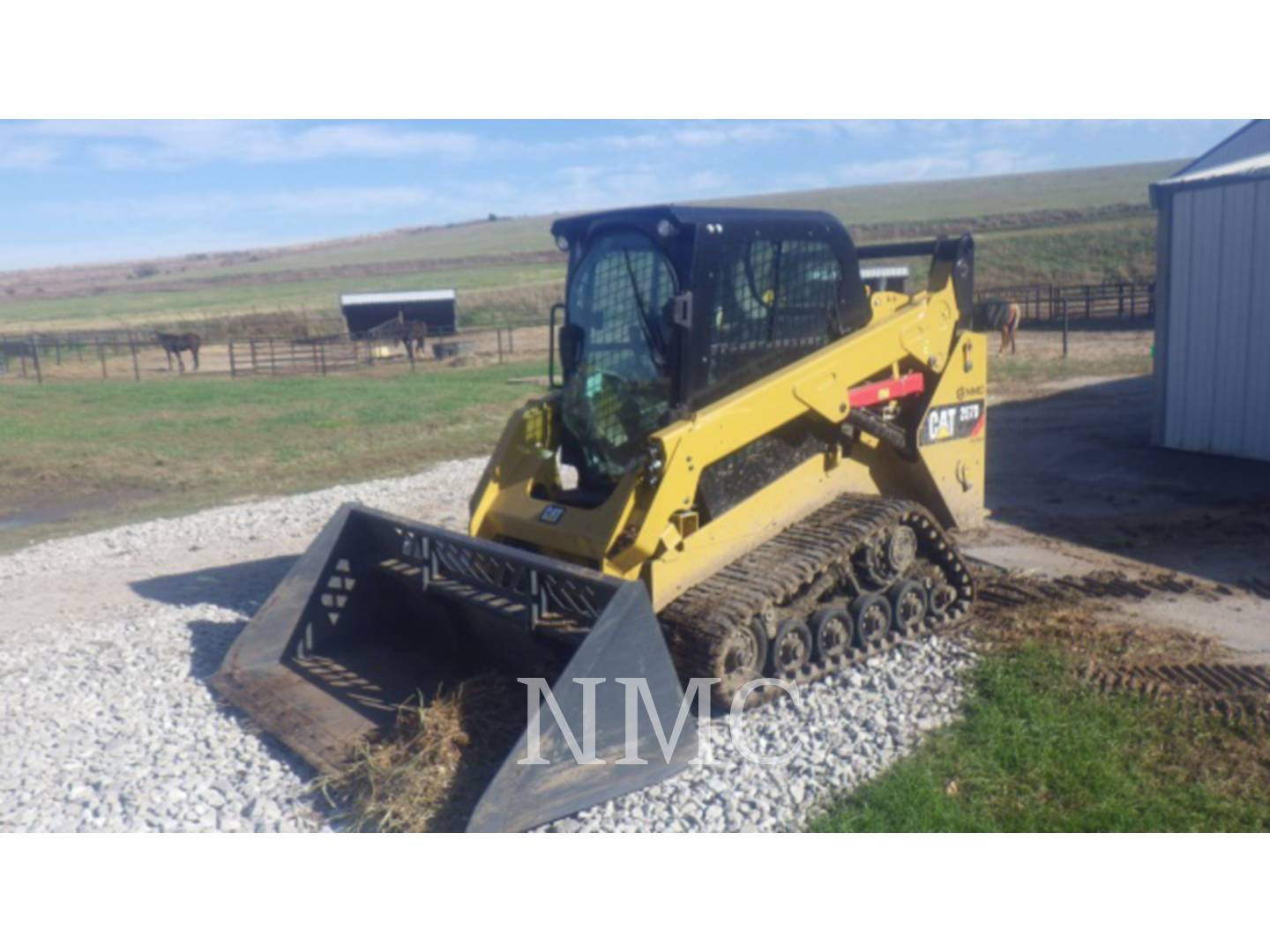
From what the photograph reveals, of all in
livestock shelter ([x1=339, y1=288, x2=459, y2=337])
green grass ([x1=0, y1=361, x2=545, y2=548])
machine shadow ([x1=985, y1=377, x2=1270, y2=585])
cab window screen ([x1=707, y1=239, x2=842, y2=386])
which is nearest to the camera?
cab window screen ([x1=707, y1=239, x2=842, y2=386])

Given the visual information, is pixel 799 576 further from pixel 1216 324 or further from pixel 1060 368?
pixel 1060 368

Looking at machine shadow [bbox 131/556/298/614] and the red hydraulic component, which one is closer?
the red hydraulic component

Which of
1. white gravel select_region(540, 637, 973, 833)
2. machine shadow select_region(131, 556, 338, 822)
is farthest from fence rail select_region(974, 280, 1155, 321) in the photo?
white gravel select_region(540, 637, 973, 833)

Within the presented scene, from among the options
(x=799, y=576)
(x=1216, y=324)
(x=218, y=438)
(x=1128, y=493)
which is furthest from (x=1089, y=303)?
(x=799, y=576)

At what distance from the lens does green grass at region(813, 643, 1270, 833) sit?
16.1 ft

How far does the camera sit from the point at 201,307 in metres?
68.2

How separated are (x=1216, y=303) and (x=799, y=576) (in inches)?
369

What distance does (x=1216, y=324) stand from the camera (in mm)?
13203

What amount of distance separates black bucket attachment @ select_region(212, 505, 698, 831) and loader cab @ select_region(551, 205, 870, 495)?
3.79 feet

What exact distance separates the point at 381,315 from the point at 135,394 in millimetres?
18496

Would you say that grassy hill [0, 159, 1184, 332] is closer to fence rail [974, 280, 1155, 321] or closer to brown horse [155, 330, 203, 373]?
fence rail [974, 280, 1155, 321]

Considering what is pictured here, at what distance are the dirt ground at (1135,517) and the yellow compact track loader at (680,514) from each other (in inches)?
70.1

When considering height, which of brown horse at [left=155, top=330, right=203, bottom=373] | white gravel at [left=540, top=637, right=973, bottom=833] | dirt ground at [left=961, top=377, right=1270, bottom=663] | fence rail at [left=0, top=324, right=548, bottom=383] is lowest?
white gravel at [left=540, top=637, right=973, bottom=833]

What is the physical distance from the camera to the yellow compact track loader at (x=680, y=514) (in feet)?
19.6
